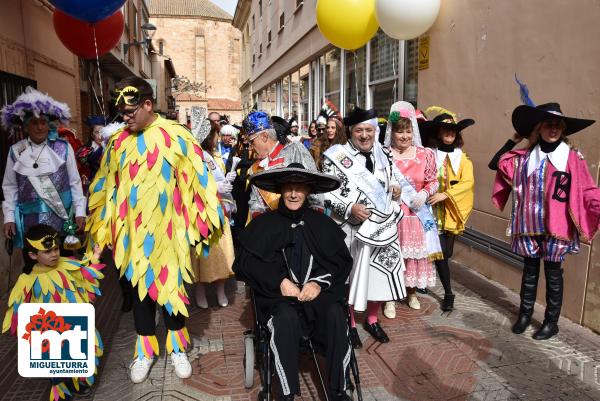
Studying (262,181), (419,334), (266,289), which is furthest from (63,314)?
(419,334)

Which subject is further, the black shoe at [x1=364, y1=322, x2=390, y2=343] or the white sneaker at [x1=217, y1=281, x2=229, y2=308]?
the white sneaker at [x1=217, y1=281, x2=229, y2=308]

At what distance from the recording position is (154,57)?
30469mm

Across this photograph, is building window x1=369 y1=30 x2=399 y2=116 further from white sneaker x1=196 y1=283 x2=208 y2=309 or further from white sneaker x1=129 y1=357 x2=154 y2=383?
white sneaker x1=129 y1=357 x2=154 y2=383

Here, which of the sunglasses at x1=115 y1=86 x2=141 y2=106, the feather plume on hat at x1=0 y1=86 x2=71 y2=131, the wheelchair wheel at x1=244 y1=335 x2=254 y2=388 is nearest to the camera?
the sunglasses at x1=115 y1=86 x2=141 y2=106

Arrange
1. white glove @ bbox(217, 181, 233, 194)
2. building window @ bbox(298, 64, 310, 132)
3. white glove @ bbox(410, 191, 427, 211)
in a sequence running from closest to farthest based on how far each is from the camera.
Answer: white glove @ bbox(410, 191, 427, 211) → white glove @ bbox(217, 181, 233, 194) → building window @ bbox(298, 64, 310, 132)

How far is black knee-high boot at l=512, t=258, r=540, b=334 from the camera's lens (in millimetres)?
3828

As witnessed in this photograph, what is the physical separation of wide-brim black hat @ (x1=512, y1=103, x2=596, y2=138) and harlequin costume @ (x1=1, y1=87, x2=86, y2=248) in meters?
3.75

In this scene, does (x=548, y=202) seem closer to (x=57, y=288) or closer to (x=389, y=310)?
(x=389, y=310)

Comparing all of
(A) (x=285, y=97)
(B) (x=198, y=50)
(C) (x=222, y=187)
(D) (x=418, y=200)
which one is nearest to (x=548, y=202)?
(D) (x=418, y=200)

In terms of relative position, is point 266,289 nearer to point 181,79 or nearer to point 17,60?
point 17,60

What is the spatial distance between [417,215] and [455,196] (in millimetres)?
463

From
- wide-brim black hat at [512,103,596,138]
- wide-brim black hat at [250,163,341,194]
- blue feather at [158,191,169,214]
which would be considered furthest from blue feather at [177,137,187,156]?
wide-brim black hat at [512,103,596,138]

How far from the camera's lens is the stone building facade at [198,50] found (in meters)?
51.7

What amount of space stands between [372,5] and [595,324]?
14.8ft
